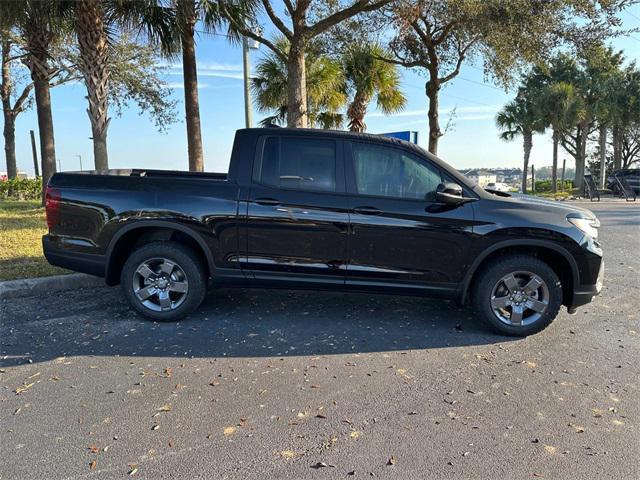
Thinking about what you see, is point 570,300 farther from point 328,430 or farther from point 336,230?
point 328,430

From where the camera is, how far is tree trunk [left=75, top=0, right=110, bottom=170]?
8969 millimetres

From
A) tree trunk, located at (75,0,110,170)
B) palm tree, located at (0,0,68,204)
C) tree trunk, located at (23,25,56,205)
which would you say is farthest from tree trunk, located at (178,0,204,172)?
tree trunk, located at (23,25,56,205)

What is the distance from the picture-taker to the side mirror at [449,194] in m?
4.19

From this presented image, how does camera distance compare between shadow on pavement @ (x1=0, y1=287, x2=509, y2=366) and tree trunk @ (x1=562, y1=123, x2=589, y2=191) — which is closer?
shadow on pavement @ (x1=0, y1=287, x2=509, y2=366)

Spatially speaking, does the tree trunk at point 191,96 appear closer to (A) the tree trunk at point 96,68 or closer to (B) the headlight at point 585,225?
(A) the tree trunk at point 96,68

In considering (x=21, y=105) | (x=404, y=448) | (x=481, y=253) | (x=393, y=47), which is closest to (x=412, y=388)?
(x=404, y=448)

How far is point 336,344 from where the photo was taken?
4.13 meters

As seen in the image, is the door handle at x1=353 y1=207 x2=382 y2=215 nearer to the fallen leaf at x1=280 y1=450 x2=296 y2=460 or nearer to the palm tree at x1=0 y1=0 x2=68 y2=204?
the fallen leaf at x1=280 y1=450 x2=296 y2=460

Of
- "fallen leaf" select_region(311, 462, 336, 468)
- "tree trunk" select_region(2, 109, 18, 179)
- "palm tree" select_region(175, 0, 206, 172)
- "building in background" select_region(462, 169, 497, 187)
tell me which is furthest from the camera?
"tree trunk" select_region(2, 109, 18, 179)

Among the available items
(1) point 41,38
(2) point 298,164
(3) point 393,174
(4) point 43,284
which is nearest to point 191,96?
(1) point 41,38

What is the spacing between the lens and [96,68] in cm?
913

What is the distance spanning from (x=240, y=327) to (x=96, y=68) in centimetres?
Answer: 726

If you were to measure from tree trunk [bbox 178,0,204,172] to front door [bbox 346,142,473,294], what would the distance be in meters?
7.13

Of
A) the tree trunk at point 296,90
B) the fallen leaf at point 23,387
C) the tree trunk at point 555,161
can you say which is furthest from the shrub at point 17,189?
the tree trunk at point 555,161
